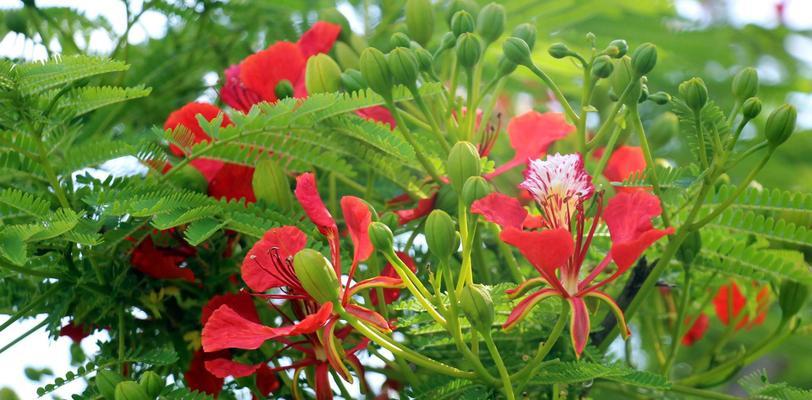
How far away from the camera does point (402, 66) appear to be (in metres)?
1.29

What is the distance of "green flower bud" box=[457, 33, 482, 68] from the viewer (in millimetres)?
1356

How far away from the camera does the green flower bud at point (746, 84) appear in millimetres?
1300

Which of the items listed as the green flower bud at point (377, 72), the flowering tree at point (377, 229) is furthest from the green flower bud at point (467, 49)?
the green flower bud at point (377, 72)

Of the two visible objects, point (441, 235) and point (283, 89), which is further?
point (283, 89)

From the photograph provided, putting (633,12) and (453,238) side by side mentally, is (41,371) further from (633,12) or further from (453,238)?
(633,12)

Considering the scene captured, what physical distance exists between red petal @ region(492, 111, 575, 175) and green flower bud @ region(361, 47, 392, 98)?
25 centimetres

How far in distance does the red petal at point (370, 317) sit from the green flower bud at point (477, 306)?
99mm

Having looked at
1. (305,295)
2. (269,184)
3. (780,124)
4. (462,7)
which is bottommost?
(305,295)

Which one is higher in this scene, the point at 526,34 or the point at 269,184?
the point at 526,34

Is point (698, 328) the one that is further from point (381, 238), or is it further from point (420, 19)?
point (381, 238)

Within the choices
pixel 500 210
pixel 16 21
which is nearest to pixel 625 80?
pixel 500 210

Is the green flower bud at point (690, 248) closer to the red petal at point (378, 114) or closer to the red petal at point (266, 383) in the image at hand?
the red petal at point (378, 114)

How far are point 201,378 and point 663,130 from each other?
2.76 ft

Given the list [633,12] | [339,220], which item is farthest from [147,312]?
[633,12]
